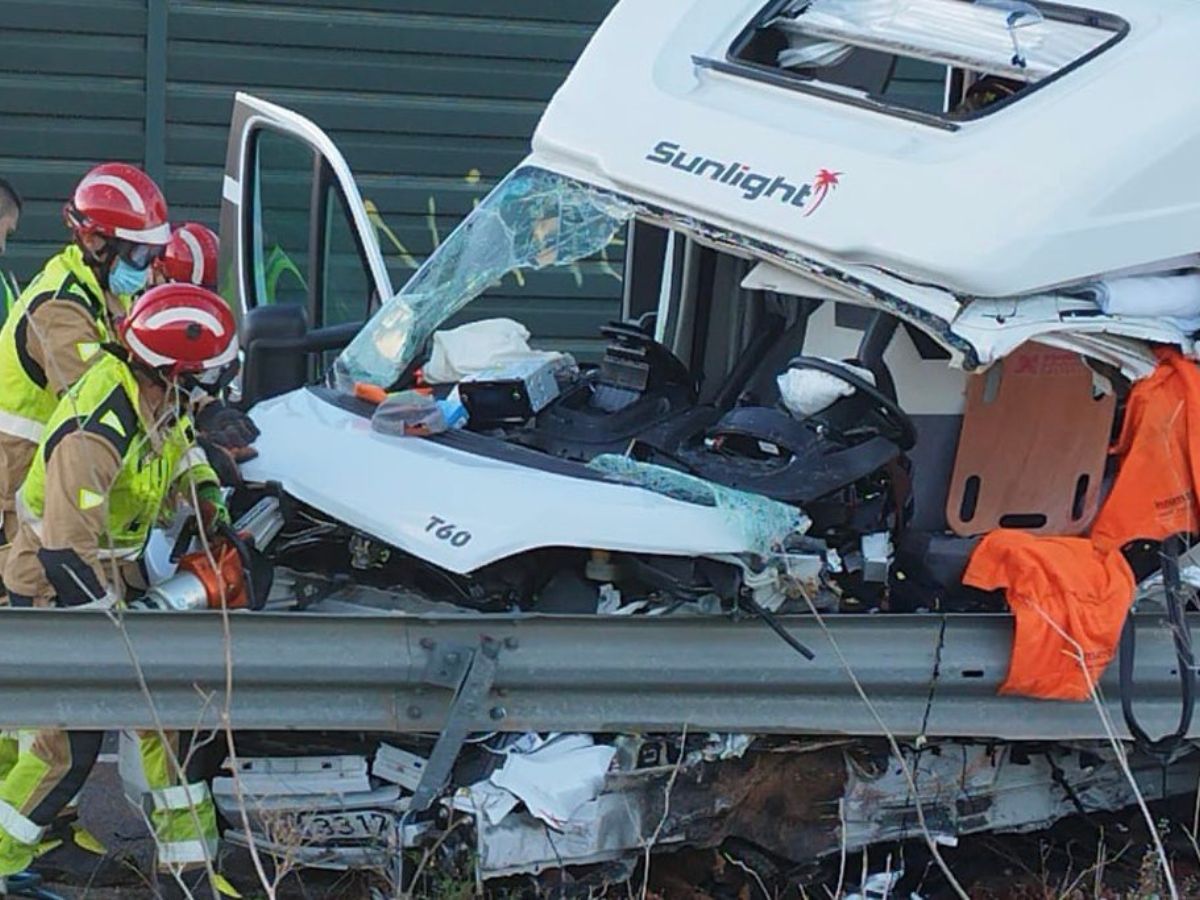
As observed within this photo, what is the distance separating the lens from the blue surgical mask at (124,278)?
16.2 ft

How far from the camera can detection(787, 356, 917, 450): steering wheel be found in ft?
14.2

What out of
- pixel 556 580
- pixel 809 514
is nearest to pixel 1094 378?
pixel 809 514

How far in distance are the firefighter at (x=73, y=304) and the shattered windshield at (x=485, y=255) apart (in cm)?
65

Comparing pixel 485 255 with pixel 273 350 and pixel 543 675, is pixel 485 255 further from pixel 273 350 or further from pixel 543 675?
pixel 543 675

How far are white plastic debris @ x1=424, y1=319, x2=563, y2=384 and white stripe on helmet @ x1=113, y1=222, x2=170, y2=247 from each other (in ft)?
2.46

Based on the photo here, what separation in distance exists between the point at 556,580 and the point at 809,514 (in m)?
0.57

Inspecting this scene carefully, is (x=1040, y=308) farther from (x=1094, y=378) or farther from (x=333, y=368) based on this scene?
(x=333, y=368)

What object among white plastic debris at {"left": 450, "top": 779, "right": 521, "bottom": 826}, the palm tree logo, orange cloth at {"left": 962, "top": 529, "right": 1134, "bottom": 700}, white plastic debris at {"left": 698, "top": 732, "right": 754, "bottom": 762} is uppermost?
the palm tree logo

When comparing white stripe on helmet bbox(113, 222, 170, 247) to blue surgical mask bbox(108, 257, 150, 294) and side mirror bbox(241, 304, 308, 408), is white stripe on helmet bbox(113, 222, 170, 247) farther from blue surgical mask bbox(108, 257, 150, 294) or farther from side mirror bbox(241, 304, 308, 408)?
side mirror bbox(241, 304, 308, 408)

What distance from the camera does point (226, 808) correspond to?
4.30m

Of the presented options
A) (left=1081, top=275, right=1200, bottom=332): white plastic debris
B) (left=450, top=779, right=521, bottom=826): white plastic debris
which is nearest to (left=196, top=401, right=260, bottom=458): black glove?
(left=450, top=779, right=521, bottom=826): white plastic debris

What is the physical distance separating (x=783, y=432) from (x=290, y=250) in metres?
2.24

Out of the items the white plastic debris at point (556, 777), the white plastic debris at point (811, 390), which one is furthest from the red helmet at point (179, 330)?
the white plastic debris at point (811, 390)

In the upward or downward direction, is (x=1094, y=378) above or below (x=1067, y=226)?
below
